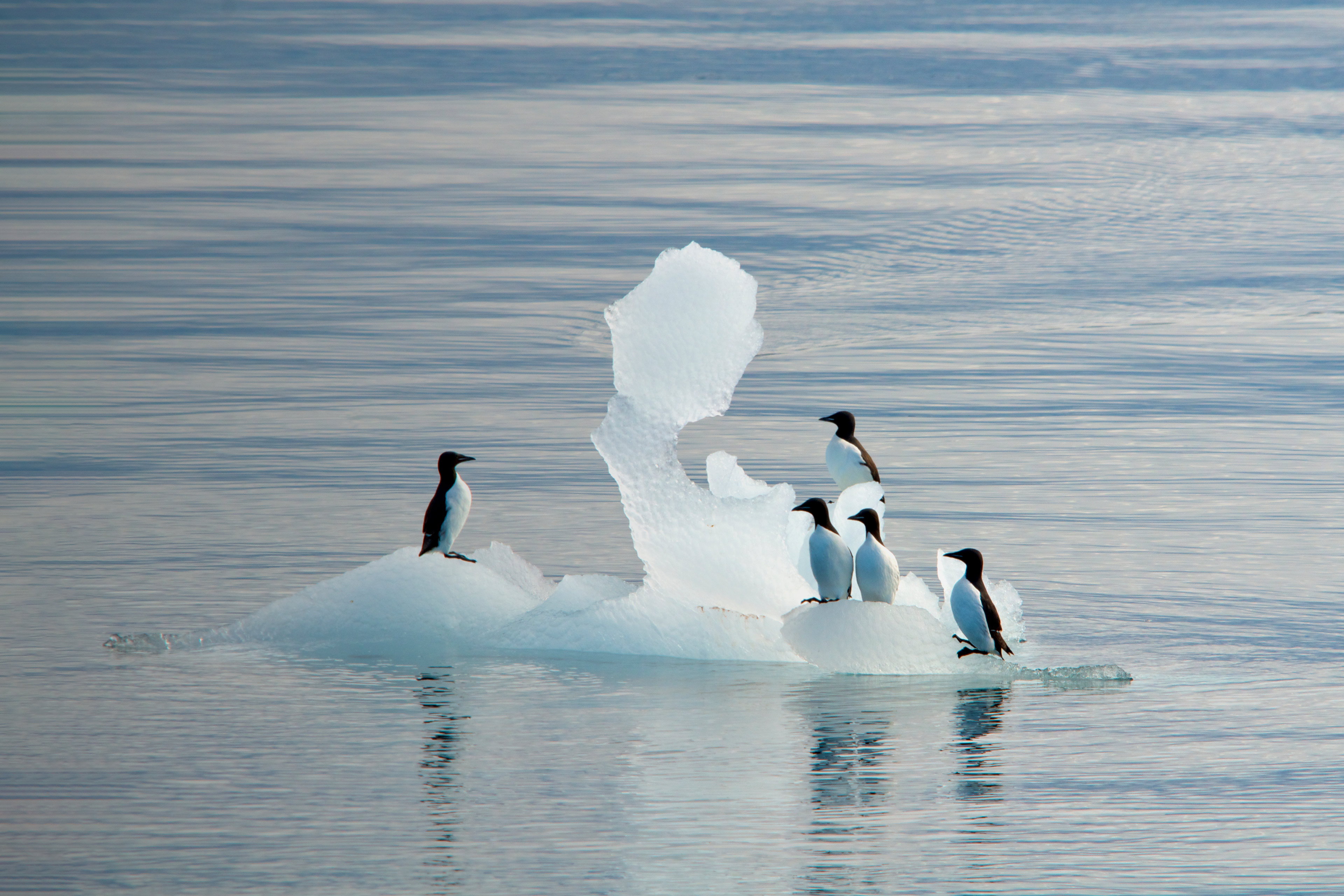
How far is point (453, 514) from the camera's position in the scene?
9227 mm

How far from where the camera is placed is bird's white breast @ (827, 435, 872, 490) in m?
9.98

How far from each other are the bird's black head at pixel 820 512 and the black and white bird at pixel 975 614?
584mm

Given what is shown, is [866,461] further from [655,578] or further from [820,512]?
[655,578]

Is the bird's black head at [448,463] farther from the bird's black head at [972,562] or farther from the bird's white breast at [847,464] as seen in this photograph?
the bird's black head at [972,562]

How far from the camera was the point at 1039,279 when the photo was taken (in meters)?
19.8

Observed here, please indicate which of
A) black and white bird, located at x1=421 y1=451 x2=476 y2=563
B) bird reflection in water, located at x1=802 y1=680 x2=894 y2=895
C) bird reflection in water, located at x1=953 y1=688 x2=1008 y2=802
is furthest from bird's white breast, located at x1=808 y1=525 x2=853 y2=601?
black and white bird, located at x1=421 y1=451 x2=476 y2=563

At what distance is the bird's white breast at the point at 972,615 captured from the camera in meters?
8.09

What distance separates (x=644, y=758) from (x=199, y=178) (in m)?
19.9

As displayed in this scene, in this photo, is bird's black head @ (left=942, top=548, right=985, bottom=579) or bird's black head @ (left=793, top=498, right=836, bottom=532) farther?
bird's black head @ (left=793, top=498, right=836, bottom=532)

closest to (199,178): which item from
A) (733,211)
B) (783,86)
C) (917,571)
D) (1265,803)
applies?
(733,211)

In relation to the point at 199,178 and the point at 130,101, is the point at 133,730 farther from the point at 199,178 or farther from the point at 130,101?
the point at 130,101

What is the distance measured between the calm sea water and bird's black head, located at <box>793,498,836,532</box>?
0.63 meters

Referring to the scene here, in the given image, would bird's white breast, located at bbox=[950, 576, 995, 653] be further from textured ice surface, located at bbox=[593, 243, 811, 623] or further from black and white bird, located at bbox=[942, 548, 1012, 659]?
textured ice surface, located at bbox=[593, 243, 811, 623]

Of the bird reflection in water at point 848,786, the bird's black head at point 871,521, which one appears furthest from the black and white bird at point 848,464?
the bird reflection in water at point 848,786
